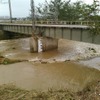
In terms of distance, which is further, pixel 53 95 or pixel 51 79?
pixel 51 79

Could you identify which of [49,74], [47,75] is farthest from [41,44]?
[47,75]

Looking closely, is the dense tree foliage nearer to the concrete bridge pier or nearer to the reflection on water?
the concrete bridge pier

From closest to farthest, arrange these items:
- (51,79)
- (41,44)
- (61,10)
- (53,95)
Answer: (53,95)
(51,79)
(41,44)
(61,10)

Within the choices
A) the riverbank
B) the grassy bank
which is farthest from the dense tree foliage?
the grassy bank

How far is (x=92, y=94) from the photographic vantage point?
11.9 meters

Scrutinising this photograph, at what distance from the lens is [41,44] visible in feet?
123

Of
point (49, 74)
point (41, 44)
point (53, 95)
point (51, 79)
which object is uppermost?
point (53, 95)

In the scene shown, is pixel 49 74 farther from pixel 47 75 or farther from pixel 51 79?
pixel 51 79

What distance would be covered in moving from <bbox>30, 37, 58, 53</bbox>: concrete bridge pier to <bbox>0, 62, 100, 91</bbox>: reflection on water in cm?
960

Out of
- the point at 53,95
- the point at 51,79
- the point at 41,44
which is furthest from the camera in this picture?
the point at 41,44

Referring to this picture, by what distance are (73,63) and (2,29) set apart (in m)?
34.6

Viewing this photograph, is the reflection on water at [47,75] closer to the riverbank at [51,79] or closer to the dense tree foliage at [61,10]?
the riverbank at [51,79]

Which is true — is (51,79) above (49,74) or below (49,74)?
above

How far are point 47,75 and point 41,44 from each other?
17.1 meters
